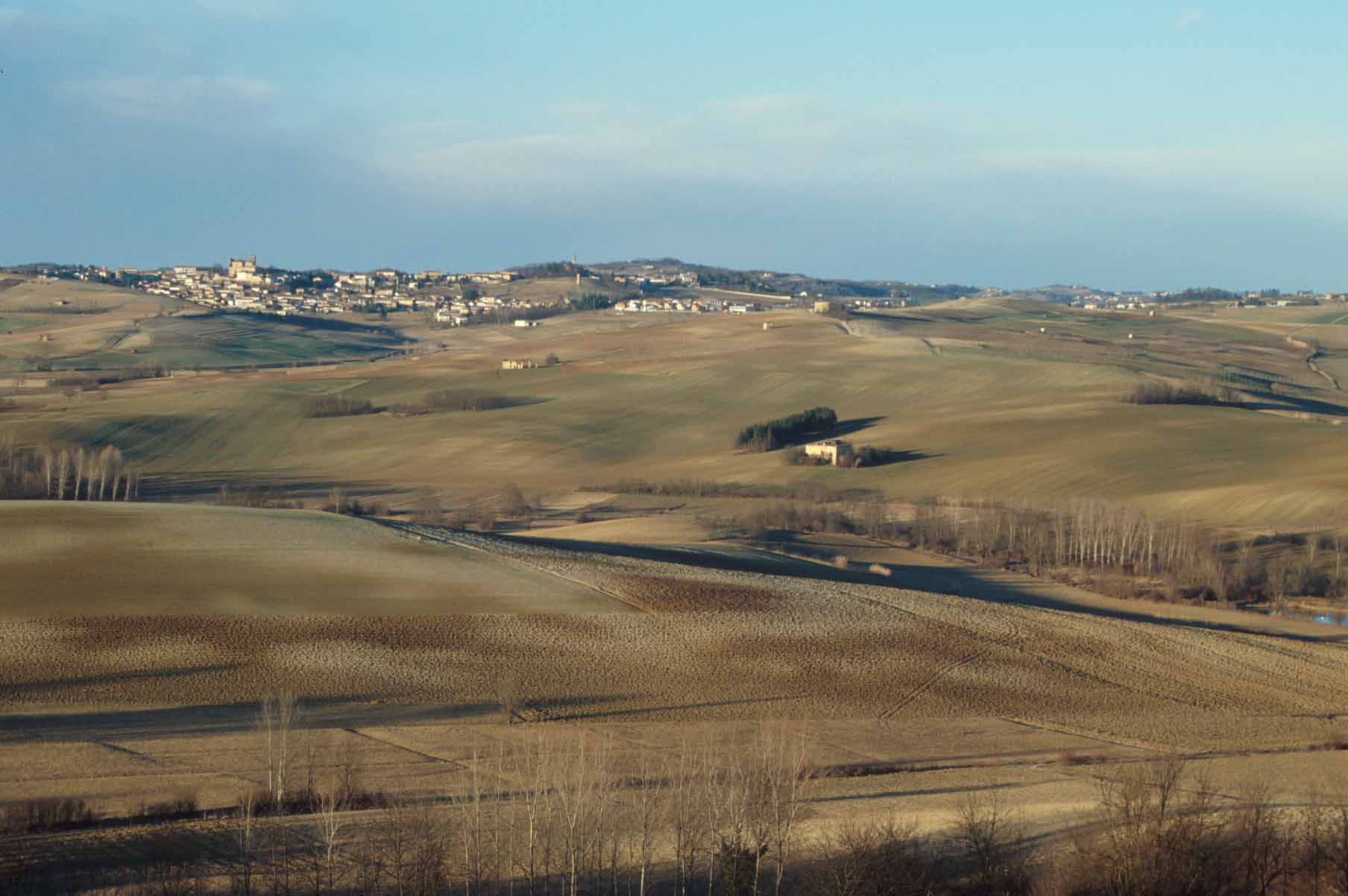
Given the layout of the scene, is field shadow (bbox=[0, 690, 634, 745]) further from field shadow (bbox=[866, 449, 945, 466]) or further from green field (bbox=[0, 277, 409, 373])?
green field (bbox=[0, 277, 409, 373])

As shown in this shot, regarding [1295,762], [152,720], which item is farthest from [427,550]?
[1295,762]

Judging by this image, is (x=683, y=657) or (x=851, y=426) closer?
(x=683, y=657)

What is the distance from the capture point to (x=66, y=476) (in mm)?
79688

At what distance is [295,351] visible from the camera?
17062 cm

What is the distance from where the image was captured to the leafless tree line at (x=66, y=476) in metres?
77.0

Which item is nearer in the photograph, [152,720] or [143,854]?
[143,854]

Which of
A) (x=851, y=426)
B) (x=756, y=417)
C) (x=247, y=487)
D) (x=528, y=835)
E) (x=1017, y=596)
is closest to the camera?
(x=528, y=835)

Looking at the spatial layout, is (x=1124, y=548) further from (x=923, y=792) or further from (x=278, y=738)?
(x=278, y=738)

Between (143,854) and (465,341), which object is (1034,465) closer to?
(143,854)

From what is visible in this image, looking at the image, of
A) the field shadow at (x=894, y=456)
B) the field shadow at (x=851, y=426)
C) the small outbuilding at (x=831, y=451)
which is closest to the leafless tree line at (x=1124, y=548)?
the field shadow at (x=894, y=456)

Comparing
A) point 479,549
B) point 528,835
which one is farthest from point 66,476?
point 528,835

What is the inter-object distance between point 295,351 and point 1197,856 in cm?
15862

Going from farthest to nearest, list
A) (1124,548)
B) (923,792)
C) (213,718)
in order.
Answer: (1124,548) < (213,718) < (923,792)

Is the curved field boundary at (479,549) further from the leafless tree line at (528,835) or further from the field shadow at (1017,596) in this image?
the leafless tree line at (528,835)
